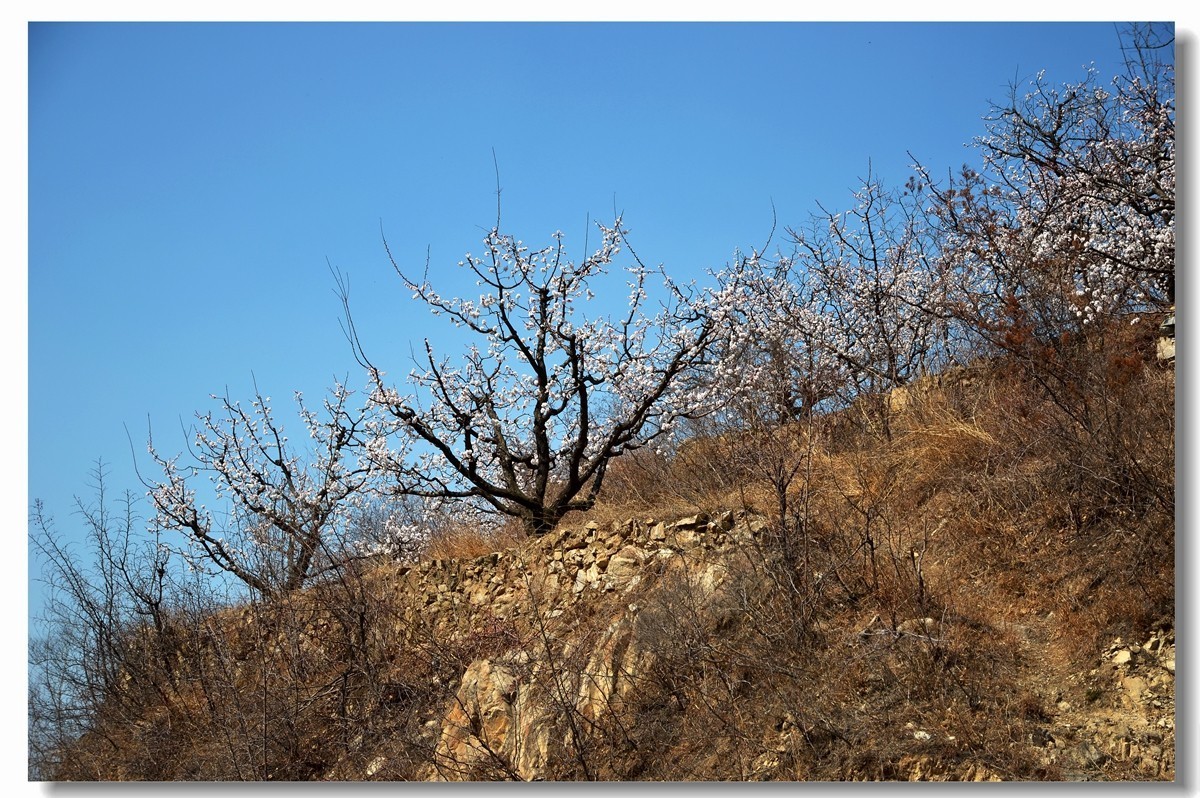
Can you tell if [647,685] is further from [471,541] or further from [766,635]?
[471,541]

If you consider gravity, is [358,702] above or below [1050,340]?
below

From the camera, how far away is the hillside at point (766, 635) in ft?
22.6

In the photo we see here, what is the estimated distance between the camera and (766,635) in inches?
305

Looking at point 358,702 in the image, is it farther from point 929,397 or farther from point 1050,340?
point 1050,340

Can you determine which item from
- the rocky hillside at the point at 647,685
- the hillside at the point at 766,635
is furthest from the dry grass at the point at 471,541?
the rocky hillside at the point at 647,685

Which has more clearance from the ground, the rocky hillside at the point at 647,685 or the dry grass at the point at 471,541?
the dry grass at the point at 471,541

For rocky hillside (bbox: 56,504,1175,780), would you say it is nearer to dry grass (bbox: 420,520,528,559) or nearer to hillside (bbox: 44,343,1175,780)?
hillside (bbox: 44,343,1175,780)

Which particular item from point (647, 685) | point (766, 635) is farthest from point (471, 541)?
point (766, 635)

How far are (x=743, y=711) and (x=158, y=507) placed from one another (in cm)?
922

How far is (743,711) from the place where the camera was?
24.1ft

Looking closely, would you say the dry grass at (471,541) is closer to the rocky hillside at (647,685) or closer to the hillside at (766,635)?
the hillside at (766,635)

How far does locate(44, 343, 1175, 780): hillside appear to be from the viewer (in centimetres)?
690

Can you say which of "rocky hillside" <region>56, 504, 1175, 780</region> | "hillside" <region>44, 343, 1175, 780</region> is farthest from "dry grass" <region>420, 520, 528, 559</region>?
"rocky hillside" <region>56, 504, 1175, 780</region>
